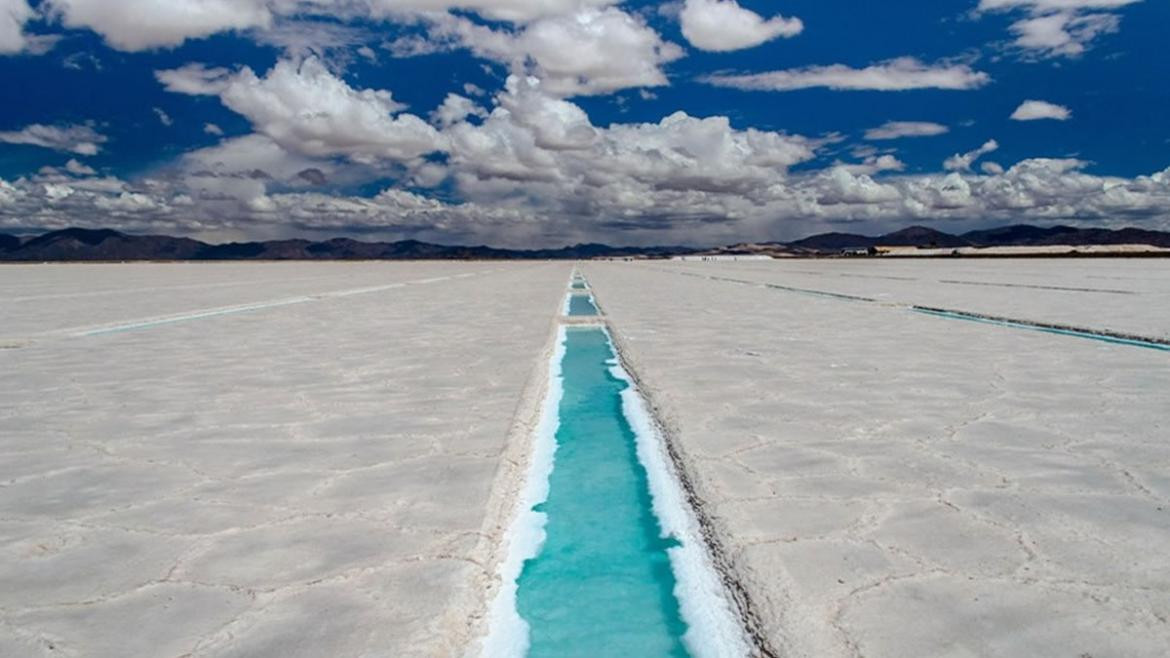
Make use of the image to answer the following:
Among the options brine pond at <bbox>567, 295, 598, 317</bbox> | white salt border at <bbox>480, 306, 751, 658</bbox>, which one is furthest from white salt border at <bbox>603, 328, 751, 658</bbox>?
brine pond at <bbox>567, 295, 598, 317</bbox>

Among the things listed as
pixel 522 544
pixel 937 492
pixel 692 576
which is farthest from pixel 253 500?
pixel 937 492

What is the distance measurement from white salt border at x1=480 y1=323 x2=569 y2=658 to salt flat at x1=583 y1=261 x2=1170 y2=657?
69 cm

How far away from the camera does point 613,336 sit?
9703mm

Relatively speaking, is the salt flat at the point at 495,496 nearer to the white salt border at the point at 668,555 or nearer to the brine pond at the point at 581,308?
the white salt border at the point at 668,555

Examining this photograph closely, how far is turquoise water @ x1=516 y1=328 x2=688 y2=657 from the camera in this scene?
6.75 ft

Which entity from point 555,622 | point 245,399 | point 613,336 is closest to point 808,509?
point 555,622

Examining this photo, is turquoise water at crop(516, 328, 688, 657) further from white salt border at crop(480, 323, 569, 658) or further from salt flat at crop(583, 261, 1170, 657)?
salt flat at crop(583, 261, 1170, 657)

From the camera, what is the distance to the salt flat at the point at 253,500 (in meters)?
2.04

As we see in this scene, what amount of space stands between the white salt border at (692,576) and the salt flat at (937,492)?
0.30 feet

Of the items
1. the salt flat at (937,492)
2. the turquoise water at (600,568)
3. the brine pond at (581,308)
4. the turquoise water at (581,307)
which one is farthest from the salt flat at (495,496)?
the turquoise water at (581,307)

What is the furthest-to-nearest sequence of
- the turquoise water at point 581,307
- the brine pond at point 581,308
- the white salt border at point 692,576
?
the turquoise water at point 581,307, the brine pond at point 581,308, the white salt border at point 692,576

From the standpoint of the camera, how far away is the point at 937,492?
122 inches

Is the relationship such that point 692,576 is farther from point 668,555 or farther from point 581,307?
point 581,307

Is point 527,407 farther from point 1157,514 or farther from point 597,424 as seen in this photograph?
point 1157,514
